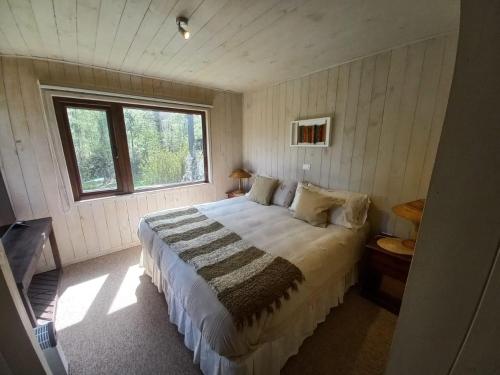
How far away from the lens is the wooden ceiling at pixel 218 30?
1265 millimetres

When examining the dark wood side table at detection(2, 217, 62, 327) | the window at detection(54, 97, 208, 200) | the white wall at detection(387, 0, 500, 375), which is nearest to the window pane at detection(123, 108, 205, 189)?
the window at detection(54, 97, 208, 200)

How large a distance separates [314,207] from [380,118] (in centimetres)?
110

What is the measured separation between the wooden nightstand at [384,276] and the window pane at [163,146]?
267 centimetres

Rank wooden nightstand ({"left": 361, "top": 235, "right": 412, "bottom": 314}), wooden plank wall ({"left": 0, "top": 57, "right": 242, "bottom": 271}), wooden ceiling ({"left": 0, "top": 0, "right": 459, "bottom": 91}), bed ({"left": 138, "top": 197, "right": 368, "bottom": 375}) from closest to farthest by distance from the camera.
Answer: bed ({"left": 138, "top": 197, "right": 368, "bottom": 375})
wooden ceiling ({"left": 0, "top": 0, "right": 459, "bottom": 91})
wooden nightstand ({"left": 361, "top": 235, "right": 412, "bottom": 314})
wooden plank wall ({"left": 0, "top": 57, "right": 242, "bottom": 271})

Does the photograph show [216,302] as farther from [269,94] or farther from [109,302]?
[269,94]

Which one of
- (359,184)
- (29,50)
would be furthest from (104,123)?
(359,184)

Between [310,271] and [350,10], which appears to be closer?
[350,10]

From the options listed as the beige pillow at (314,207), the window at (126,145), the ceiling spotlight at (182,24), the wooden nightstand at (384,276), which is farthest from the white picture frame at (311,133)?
the ceiling spotlight at (182,24)

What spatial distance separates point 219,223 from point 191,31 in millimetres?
1670

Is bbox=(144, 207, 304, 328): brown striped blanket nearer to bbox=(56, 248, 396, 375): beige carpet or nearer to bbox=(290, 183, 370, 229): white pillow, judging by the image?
bbox=(56, 248, 396, 375): beige carpet

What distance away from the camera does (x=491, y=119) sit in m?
0.34

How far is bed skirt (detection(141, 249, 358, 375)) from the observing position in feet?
3.60

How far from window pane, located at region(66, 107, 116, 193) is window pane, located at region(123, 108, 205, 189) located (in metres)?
0.26

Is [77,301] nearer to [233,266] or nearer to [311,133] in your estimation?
[233,266]
